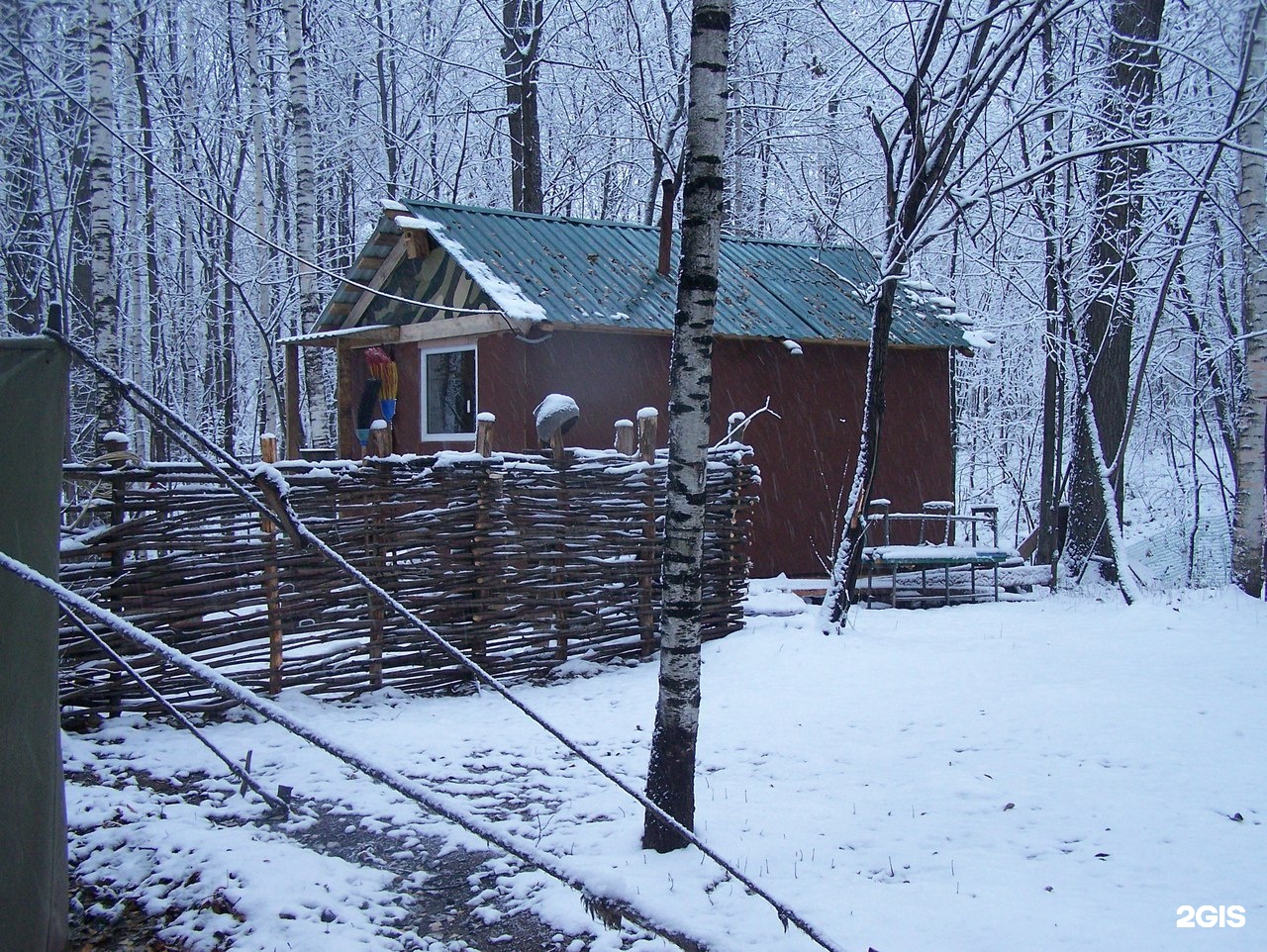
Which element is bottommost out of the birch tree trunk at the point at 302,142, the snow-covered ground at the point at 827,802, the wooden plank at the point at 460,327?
the snow-covered ground at the point at 827,802

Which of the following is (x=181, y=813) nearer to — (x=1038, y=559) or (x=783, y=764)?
(x=783, y=764)

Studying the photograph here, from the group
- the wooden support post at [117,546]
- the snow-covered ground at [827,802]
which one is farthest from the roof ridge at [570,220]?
the wooden support post at [117,546]

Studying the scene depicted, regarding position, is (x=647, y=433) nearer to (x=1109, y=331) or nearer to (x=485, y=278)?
(x=485, y=278)

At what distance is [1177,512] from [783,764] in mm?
18217

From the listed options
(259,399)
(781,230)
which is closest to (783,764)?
(781,230)

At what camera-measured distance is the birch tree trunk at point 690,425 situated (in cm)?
402

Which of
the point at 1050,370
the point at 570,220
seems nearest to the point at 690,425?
the point at 570,220

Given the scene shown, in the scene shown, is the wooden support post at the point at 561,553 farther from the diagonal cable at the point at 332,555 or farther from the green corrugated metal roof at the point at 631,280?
the diagonal cable at the point at 332,555

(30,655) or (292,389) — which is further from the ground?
(292,389)

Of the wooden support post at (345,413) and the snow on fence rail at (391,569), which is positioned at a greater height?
the wooden support post at (345,413)

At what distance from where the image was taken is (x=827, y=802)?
482 cm

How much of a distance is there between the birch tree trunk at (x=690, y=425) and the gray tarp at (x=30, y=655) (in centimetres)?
223

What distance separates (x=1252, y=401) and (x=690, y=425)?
7.71 m

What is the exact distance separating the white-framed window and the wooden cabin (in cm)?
2
